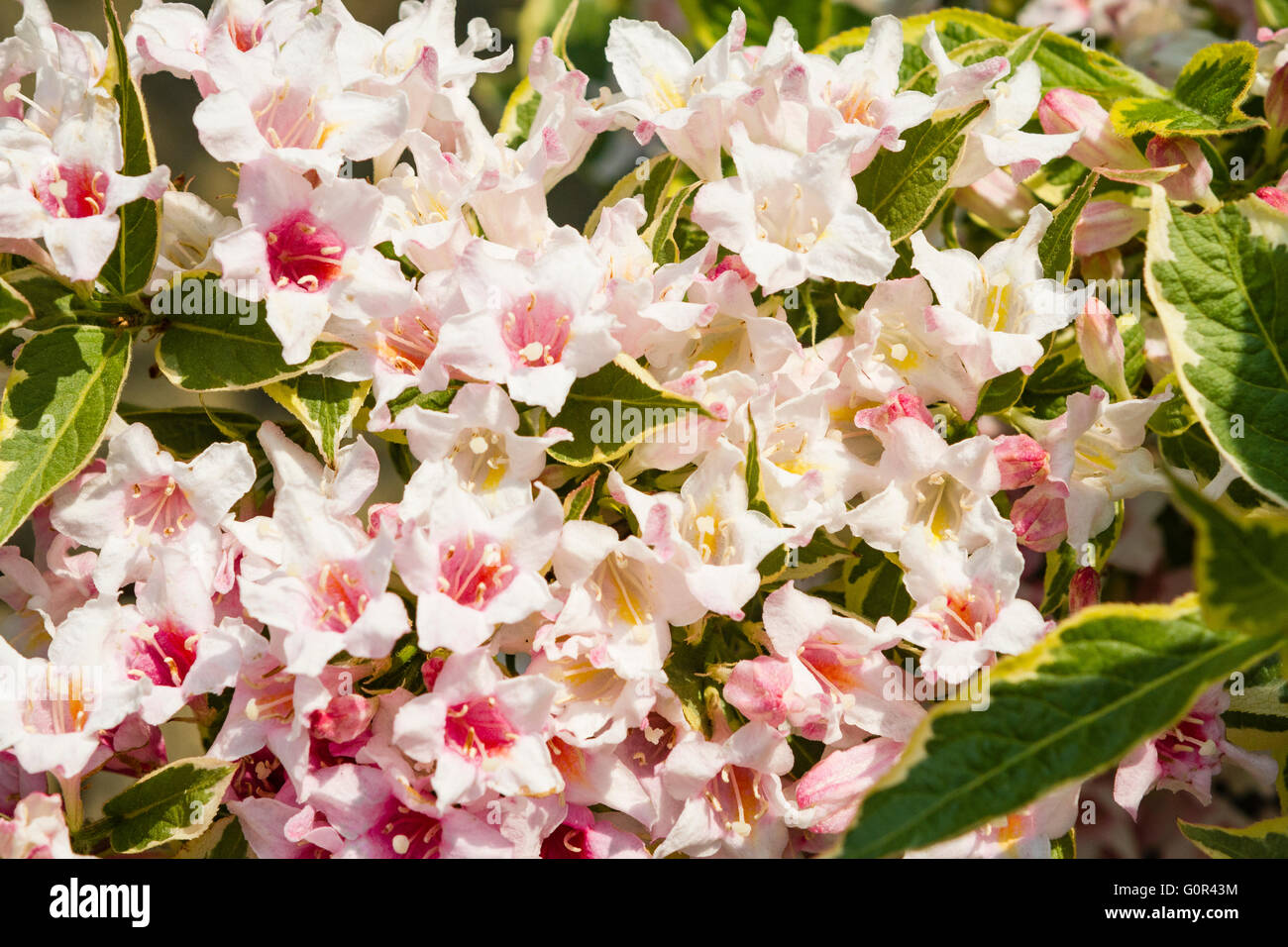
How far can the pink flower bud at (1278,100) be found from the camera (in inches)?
34.7

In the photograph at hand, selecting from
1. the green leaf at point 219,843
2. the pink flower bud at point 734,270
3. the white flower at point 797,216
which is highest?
the white flower at point 797,216

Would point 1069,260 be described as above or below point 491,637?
above

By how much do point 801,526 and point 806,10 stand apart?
70cm

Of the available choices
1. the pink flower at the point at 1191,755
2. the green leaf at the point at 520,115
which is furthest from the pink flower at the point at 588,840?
the green leaf at the point at 520,115

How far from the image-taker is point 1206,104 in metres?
0.89

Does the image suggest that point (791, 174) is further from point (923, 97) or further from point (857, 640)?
point (857, 640)

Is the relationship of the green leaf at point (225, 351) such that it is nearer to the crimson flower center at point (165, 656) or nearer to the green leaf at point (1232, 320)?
the crimson flower center at point (165, 656)

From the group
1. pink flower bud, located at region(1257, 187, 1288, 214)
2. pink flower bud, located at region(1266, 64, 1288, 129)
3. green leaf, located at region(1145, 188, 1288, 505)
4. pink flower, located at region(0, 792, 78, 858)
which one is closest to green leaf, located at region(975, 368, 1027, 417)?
green leaf, located at region(1145, 188, 1288, 505)

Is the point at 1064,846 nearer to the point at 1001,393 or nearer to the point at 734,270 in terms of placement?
the point at 1001,393

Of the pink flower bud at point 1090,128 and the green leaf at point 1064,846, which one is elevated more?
the pink flower bud at point 1090,128

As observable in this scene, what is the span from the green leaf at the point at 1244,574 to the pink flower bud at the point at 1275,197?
0.33 metres

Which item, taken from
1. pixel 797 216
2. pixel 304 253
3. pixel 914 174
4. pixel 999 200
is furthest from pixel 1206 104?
pixel 304 253
